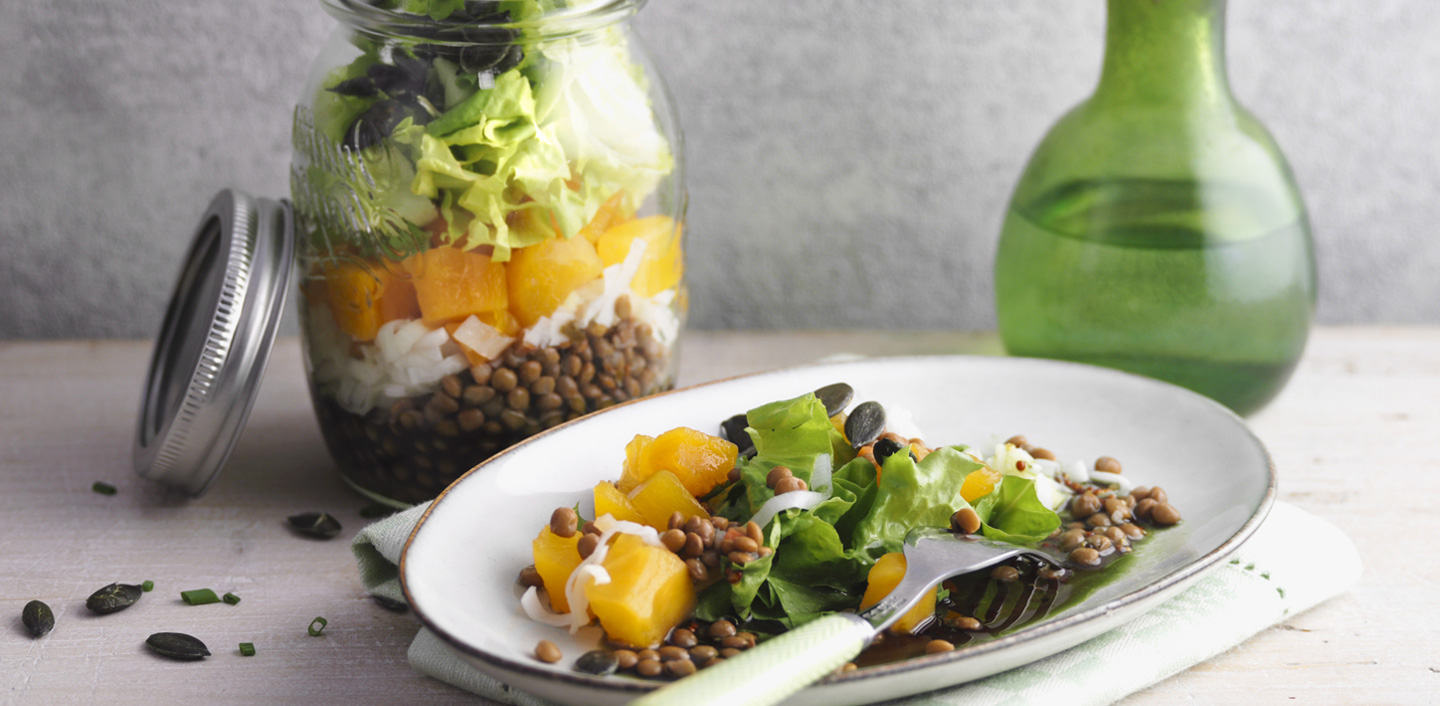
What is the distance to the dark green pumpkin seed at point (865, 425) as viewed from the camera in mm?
1162

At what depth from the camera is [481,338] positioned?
123 cm

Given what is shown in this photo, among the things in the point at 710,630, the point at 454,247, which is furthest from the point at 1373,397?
the point at 454,247

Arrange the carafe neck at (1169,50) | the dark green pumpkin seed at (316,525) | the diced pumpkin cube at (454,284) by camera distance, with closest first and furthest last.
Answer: the diced pumpkin cube at (454,284) → the dark green pumpkin seed at (316,525) → the carafe neck at (1169,50)

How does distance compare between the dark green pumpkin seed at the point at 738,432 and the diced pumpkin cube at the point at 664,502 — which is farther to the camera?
the dark green pumpkin seed at the point at 738,432

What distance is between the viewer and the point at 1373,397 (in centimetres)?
173

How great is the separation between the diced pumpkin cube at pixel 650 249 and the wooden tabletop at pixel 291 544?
1.47 ft

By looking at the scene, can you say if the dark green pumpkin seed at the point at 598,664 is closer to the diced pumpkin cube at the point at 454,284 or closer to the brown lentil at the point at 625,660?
the brown lentil at the point at 625,660

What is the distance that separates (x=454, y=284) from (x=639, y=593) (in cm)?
45

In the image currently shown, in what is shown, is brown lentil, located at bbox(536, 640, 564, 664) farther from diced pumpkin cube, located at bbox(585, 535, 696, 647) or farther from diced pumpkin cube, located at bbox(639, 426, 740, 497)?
diced pumpkin cube, located at bbox(639, 426, 740, 497)

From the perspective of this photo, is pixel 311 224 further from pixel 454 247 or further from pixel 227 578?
pixel 227 578

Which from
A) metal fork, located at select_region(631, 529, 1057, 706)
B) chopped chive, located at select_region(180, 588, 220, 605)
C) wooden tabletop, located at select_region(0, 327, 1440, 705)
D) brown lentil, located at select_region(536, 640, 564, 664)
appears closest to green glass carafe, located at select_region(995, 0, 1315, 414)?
wooden tabletop, located at select_region(0, 327, 1440, 705)

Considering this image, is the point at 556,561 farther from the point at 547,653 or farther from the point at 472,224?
the point at 472,224

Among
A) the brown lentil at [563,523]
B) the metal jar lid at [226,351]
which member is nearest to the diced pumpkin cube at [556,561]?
the brown lentil at [563,523]

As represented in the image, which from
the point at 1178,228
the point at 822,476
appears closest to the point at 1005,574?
the point at 822,476
